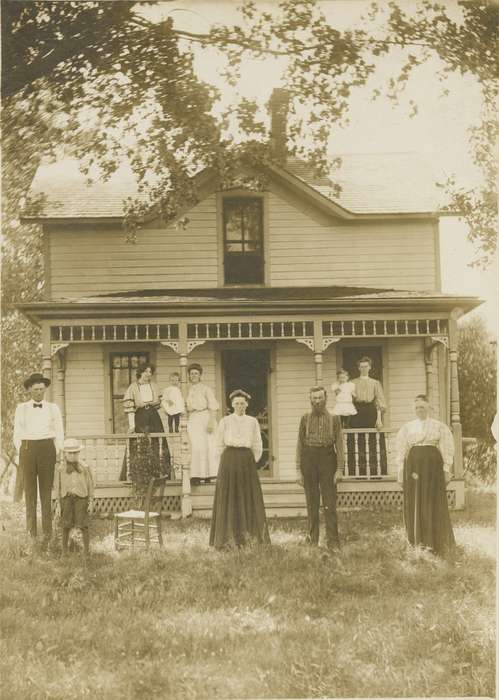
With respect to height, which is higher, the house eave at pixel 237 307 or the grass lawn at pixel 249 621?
the house eave at pixel 237 307

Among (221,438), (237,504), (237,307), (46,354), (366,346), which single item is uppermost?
(237,307)

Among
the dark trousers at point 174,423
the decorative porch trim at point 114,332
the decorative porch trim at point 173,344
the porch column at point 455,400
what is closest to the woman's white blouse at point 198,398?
the dark trousers at point 174,423

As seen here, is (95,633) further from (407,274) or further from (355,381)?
(407,274)

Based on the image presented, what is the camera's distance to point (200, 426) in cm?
891

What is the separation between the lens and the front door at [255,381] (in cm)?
972

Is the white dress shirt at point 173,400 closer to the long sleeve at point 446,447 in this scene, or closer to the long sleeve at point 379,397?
the long sleeve at point 379,397

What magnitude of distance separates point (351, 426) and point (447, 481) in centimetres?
271

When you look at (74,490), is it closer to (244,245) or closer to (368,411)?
(368,411)

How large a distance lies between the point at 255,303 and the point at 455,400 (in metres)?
2.67

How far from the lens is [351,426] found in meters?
9.27

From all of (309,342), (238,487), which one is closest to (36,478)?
(238,487)

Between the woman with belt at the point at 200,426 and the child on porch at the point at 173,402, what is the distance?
0.15 metres

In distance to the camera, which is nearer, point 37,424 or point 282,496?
point 37,424

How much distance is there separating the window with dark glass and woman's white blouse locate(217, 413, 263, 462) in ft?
9.05
